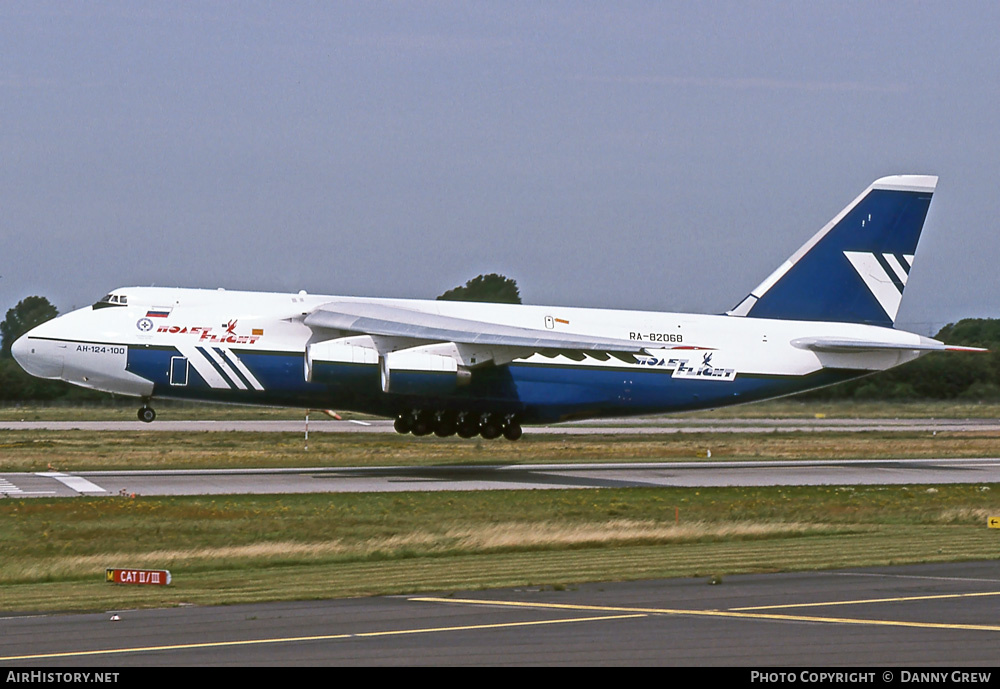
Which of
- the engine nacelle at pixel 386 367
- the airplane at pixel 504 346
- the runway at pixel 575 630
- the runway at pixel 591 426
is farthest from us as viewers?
the runway at pixel 591 426

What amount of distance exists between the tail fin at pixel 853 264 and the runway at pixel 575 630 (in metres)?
22.7

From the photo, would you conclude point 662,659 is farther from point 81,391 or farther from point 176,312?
point 81,391

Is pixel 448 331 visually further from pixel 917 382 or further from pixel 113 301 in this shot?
pixel 917 382

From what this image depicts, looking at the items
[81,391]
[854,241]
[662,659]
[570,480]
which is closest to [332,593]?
[662,659]

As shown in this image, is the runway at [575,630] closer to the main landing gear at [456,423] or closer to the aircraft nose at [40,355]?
the main landing gear at [456,423]

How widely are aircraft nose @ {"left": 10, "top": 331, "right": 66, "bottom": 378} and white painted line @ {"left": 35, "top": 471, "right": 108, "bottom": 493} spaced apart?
9.04ft

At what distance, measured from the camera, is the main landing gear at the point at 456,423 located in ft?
110

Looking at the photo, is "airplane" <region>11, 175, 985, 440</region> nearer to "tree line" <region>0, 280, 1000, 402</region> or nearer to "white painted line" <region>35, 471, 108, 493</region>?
"white painted line" <region>35, 471, 108, 493</region>

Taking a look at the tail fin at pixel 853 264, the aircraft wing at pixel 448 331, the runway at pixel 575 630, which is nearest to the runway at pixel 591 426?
the tail fin at pixel 853 264

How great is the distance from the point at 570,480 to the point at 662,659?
22.4 meters

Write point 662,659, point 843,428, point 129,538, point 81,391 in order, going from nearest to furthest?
point 662,659 < point 129,538 < point 843,428 < point 81,391

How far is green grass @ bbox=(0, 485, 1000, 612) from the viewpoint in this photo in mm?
15258

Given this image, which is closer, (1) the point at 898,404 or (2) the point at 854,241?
(2) the point at 854,241

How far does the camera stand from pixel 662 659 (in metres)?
9.65
